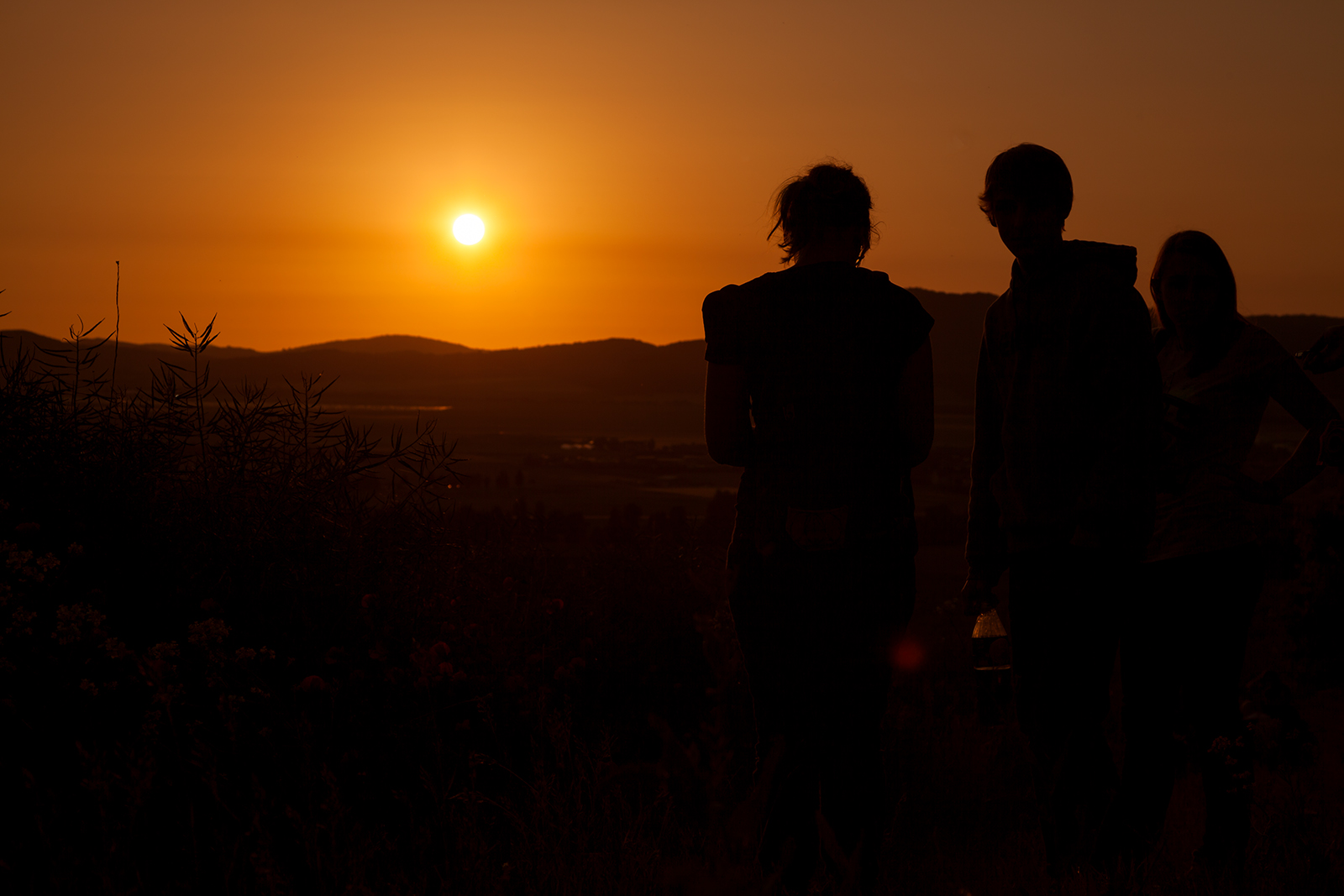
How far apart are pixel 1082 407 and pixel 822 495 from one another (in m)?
0.74

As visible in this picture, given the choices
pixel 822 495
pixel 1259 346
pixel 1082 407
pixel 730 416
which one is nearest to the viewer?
pixel 822 495

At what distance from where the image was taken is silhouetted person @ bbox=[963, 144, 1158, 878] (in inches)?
94.8

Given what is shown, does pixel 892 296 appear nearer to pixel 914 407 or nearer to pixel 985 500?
pixel 914 407

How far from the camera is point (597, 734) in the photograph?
13.8 ft

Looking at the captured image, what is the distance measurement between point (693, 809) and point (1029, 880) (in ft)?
4.40

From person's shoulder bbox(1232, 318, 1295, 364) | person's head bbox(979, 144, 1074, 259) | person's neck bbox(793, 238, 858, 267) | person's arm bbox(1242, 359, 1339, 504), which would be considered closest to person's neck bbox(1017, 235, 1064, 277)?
person's head bbox(979, 144, 1074, 259)

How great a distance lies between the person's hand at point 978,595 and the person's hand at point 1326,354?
4.53 feet

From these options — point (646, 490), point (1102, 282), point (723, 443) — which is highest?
point (1102, 282)

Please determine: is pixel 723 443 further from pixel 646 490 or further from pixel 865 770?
pixel 646 490

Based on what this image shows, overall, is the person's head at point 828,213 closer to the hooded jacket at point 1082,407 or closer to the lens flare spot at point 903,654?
the hooded jacket at point 1082,407

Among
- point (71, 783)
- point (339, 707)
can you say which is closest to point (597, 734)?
point (339, 707)

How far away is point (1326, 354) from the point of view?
318 cm

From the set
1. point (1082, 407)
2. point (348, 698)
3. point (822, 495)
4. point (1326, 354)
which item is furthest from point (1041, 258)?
point (348, 698)

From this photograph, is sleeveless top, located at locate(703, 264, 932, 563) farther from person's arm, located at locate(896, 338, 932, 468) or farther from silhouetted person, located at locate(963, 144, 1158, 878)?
silhouetted person, located at locate(963, 144, 1158, 878)
